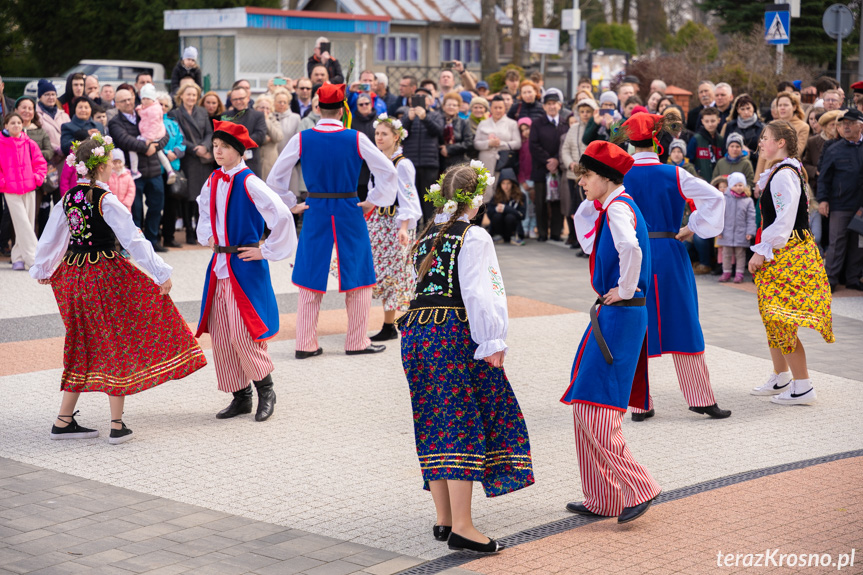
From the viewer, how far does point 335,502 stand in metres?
5.64

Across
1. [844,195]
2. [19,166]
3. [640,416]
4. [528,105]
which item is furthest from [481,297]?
[528,105]

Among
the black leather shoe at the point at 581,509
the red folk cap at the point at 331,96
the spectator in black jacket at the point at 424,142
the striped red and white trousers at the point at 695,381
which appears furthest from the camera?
the spectator in black jacket at the point at 424,142

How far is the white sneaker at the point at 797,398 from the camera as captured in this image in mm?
7727

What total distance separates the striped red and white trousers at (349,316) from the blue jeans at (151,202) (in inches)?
218

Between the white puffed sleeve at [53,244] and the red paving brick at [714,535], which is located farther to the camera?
the white puffed sleeve at [53,244]

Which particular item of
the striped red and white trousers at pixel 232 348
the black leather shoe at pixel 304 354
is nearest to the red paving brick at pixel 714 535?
the striped red and white trousers at pixel 232 348

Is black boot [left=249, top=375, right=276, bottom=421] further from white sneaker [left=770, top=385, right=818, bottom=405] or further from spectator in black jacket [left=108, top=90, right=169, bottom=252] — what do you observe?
spectator in black jacket [left=108, top=90, right=169, bottom=252]

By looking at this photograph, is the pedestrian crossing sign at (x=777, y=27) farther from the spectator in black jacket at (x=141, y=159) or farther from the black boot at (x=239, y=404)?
the black boot at (x=239, y=404)

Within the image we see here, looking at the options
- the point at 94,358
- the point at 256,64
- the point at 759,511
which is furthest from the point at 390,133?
the point at 256,64

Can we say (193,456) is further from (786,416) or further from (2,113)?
(2,113)

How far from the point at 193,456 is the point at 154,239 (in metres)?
8.26

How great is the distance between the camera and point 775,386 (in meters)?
8.09

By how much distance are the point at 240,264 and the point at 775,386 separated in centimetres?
391

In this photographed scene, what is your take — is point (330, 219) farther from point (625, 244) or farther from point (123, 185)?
point (123, 185)
